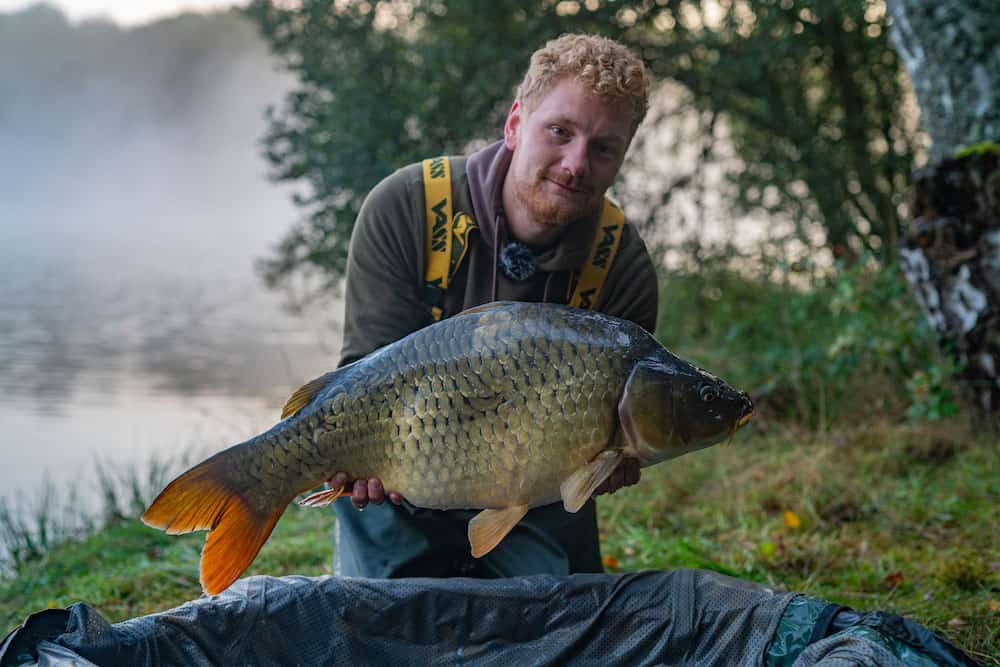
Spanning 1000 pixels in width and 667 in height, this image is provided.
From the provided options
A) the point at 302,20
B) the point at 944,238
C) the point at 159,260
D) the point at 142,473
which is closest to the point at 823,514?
the point at 944,238

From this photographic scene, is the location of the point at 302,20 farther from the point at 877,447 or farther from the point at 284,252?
the point at 877,447

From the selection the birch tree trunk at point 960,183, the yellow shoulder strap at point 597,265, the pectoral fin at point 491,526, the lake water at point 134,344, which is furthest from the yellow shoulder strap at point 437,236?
the lake water at point 134,344

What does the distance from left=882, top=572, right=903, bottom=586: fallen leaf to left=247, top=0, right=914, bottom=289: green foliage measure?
8.64ft

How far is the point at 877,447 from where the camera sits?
9.98 ft

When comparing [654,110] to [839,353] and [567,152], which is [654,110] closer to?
[839,353]

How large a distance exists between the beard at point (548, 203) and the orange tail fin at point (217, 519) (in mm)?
733

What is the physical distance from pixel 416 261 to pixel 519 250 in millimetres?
206

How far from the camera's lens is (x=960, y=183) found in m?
2.82

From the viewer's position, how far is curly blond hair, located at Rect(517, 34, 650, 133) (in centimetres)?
179

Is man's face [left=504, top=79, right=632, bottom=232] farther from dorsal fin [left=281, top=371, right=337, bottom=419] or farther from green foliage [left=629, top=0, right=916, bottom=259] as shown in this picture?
green foliage [left=629, top=0, right=916, bottom=259]

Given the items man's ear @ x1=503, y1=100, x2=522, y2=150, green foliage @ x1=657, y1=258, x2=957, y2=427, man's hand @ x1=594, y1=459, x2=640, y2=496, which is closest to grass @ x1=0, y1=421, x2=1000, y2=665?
green foliage @ x1=657, y1=258, x2=957, y2=427

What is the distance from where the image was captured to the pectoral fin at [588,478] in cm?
147

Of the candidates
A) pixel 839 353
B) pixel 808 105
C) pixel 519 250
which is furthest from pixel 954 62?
pixel 808 105

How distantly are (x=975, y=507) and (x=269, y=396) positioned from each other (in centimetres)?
454
